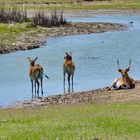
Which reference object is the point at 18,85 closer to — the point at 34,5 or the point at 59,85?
the point at 59,85

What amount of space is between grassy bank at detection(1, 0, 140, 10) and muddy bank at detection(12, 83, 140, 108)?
77341 mm

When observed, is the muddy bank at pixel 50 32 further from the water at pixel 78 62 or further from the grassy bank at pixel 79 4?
the grassy bank at pixel 79 4

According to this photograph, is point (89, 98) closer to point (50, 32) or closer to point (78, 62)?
point (78, 62)

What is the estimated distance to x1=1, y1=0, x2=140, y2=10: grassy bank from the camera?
109562 millimetres

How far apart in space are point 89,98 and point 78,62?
61.3ft

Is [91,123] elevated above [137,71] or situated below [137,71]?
Result: above

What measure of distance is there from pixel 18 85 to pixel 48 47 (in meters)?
22.8

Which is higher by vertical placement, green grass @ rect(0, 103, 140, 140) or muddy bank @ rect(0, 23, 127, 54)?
green grass @ rect(0, 103, 140, 140)

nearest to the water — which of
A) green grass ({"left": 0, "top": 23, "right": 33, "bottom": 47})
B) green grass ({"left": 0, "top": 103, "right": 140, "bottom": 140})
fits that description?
green grass ({"left": 0, "top": 23, "right": 33, "bottom": 47})

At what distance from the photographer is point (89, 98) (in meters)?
28.1

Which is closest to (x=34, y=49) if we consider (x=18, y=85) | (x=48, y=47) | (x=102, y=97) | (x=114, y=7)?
(x=48, y=47)

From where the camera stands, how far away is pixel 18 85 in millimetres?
35438

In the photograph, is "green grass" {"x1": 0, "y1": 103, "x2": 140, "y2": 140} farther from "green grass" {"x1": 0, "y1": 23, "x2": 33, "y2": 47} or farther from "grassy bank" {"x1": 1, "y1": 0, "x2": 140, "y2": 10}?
"grassy bank" {"x1": 1, "y1": 0, "x2": 140, "y2": 10}

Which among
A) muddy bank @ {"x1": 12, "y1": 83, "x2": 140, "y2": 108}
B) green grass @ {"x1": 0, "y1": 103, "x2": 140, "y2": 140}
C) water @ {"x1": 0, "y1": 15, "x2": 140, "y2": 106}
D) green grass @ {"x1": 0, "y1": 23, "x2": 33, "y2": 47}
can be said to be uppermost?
green grass @ {"x1": 0, "y1": 103, "x2": 140, "y2": 140}
